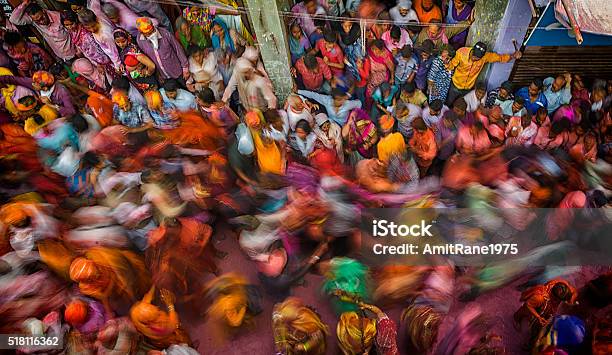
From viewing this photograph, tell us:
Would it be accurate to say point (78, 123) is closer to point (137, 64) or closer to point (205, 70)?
point (137, 64)

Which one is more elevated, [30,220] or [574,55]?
[574,55]

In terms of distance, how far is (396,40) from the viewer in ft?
16.6

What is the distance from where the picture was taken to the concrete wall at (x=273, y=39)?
16.0ft

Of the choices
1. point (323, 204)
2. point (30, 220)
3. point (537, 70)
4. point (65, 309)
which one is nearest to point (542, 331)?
point (323, 204)

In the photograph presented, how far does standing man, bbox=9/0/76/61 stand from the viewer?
517cm

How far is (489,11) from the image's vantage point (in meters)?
4.79

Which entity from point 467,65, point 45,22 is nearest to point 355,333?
point 467,65

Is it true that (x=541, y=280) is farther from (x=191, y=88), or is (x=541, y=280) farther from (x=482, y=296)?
(x=191, y=88)

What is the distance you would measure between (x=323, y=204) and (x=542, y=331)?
179 cm

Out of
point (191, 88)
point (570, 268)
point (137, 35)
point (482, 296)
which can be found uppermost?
point (137, 35)

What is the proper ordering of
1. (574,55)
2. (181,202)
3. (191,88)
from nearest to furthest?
(181,202) → (574,55) → (191,88)

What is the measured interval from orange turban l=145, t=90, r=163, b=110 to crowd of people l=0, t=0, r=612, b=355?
0.04 feet

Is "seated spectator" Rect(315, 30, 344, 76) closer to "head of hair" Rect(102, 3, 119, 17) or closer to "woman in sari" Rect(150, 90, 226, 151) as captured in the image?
"woman in sari" Rect(150, 90, 226, 151)

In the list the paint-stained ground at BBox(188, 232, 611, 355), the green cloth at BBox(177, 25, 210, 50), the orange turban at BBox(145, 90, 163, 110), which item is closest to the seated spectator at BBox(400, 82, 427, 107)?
the paint-stained ground at BBox(188, 232, 611, 355)
